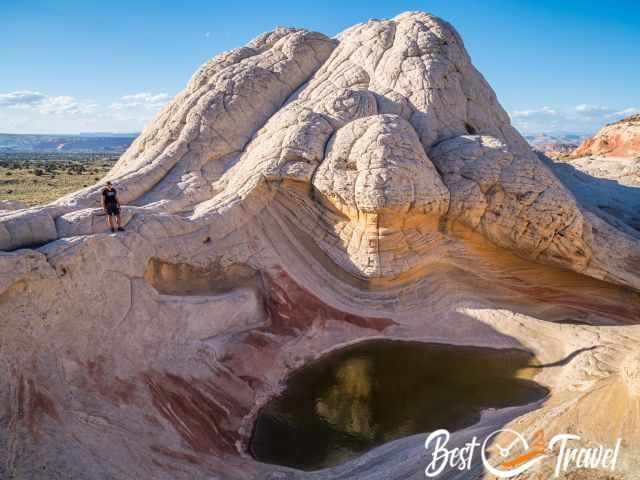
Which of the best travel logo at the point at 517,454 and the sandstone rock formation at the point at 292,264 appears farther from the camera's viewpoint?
the sandstone rock formation at the point at 292,264

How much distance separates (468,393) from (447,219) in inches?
189

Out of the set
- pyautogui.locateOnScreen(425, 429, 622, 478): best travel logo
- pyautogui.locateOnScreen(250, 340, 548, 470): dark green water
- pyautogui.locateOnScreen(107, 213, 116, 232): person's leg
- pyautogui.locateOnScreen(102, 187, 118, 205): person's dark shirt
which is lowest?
pyautogui.locateOnScreen(250, 340, 548, 470): dark green water

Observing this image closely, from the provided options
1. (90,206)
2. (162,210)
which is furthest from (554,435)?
(90,206)

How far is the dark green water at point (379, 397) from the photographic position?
8734 millimetres

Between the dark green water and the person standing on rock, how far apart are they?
16.2 ft

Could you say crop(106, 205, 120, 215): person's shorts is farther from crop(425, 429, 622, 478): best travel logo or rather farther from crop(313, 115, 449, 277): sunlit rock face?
crop(425, 429, 622, 478): best travel logo

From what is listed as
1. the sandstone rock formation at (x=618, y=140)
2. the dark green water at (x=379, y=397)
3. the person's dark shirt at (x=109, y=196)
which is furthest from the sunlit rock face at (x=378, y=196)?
the sandstone rock formation at (x=618, y=140)

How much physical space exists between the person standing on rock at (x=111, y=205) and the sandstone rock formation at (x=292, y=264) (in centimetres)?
29

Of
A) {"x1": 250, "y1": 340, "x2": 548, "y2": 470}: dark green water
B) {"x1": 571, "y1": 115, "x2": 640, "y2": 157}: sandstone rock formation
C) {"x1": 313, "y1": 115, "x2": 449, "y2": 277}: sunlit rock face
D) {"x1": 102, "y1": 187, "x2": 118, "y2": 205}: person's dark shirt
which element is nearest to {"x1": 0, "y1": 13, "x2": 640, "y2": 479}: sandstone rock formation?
{"x1": 313, "y1": 115, "x2": 449, "y2": 277}: sunlit rock face

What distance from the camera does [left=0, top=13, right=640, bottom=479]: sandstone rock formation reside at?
775 cm

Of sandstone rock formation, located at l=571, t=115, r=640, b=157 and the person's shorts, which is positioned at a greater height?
sandstone rock formation, located at l=571, t=115, r=640, b=157

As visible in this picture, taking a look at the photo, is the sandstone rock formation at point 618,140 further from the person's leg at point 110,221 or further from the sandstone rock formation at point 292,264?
the person's leg at point 110,221

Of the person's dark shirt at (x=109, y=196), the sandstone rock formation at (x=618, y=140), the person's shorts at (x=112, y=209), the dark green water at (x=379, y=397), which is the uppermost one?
the sandstone rock formation at (x=618, y=140)

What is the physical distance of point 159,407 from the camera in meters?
8.53
